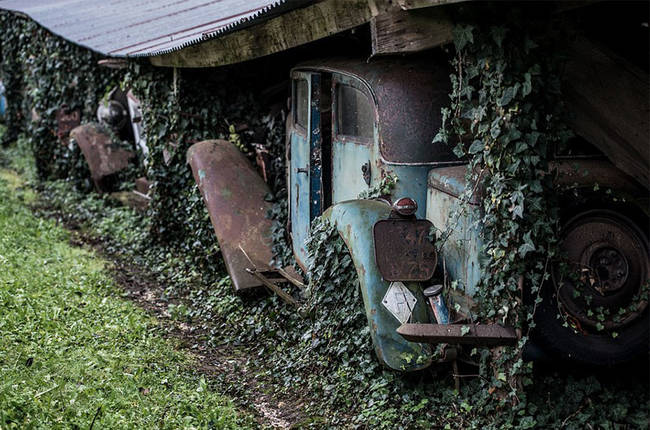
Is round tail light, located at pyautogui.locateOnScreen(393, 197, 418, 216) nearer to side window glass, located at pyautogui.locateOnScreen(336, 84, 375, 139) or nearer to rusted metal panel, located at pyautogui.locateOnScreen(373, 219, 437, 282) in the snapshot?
rusted metal panel, located at pyautogui.locateOnScreen(373, 219, 437, 282)

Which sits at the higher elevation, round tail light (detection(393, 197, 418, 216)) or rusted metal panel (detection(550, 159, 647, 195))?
rusted metal panel (detection(550, 159, 647, 195))

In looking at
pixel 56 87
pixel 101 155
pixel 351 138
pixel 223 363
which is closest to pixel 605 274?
pixel 351 138

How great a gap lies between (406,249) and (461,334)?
0.68 metres

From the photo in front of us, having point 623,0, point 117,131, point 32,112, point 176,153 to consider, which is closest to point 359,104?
point 623,0

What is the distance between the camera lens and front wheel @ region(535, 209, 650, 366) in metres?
4.15

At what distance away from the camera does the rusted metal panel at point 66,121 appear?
11.2 meters

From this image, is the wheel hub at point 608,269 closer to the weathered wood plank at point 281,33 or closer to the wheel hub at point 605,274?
the wheel hub at point 605,274

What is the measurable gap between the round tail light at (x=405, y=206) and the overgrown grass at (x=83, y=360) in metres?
1.55

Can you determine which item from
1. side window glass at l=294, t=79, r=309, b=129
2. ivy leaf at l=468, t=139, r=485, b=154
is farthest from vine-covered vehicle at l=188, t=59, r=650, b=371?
side window glass at l=294, t=79, r=309, b=129

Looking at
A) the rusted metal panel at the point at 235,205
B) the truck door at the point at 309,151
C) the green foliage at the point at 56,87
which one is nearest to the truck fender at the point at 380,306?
the truck door at the point at 309,151

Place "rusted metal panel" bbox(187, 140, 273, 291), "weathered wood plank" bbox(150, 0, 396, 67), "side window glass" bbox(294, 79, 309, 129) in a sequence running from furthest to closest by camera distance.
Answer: "rusted metal panel" bbox(187, 140, 273, 291)
"side window glass" bbox(294, 79, 309, 129)
"weathered wood plank" bbox(150, 0, 396, 67)

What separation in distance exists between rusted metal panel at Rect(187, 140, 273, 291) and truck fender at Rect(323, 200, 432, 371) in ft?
6.69

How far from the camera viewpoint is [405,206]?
14.5ft

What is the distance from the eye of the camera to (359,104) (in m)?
5.21
